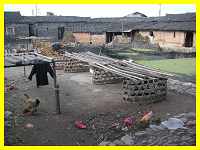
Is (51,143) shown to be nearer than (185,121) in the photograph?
Yes

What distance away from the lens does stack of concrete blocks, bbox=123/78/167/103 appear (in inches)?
343

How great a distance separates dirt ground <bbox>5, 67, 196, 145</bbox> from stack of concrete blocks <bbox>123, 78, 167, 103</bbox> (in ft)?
0.84

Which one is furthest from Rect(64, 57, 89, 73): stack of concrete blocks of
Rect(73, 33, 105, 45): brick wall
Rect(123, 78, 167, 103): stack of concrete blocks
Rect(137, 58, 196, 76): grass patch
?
Rect(73, 33, 105, 45): brick wall

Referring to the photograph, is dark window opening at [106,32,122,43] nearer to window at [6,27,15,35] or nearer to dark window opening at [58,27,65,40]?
dark window opening at [58,27,65,40]

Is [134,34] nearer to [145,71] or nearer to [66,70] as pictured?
[66,70]

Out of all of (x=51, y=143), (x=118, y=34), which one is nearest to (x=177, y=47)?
(x=118, y=34)

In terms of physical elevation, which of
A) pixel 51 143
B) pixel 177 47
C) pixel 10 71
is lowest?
pixel 51 143

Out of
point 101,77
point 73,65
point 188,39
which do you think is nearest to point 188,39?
point 188,39

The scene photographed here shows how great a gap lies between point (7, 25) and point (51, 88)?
80.4ft

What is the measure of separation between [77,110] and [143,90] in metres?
2.29

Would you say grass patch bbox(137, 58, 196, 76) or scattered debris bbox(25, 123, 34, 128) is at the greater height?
grass patch bbox(137, 58, 196, 76)

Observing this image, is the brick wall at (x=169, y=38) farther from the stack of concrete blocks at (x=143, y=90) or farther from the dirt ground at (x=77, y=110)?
the stack of concrete blocks at (x=143, y=90)

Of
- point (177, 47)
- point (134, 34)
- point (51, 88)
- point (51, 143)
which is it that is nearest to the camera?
point (51, 143)

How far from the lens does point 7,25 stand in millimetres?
32688
